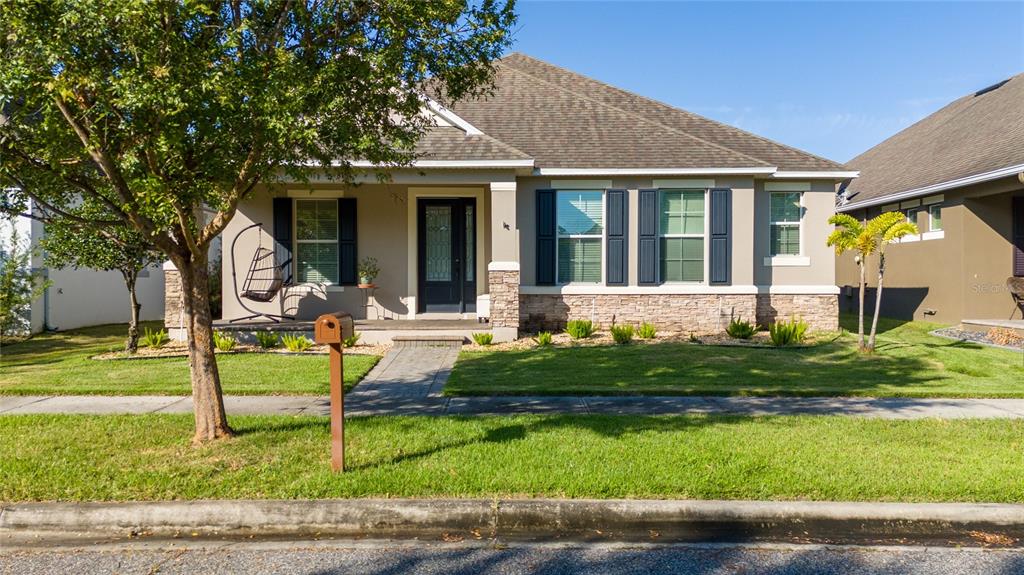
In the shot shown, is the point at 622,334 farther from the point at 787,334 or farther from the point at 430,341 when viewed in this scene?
the point at 430,341

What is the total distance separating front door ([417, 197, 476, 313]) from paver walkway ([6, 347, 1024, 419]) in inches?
224

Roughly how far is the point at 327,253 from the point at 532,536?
34.3 ft

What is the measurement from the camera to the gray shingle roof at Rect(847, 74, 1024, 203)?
47.9ft

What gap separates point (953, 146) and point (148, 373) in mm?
19444

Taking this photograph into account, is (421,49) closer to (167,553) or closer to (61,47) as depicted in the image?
(61,47)

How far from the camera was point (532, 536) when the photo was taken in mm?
4180

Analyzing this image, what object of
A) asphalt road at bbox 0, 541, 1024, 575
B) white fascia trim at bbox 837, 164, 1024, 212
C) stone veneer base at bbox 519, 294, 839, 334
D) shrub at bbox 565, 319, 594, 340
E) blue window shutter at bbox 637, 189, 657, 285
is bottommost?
asphalt road at bbox 0, 541, 1024, 575

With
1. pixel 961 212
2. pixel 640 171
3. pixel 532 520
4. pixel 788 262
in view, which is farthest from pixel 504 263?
pixel 961 212

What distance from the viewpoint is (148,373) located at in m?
9.18

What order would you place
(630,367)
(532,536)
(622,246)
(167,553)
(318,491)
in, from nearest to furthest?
A: (167,553) < (532,536) < (318,491) < (630,367) < (622,246)

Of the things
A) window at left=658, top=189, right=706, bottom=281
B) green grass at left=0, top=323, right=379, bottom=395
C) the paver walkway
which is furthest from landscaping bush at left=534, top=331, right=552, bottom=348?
the paver walkway

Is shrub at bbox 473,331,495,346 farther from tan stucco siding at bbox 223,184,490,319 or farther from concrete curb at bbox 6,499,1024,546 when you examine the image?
concrete curb at bbox 6,499,1024,546

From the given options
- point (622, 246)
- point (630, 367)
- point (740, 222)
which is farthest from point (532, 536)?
point (740, 222)

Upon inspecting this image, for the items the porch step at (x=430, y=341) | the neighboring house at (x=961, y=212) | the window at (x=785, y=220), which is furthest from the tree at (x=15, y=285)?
the neighboring house at (x=961, y=212)
